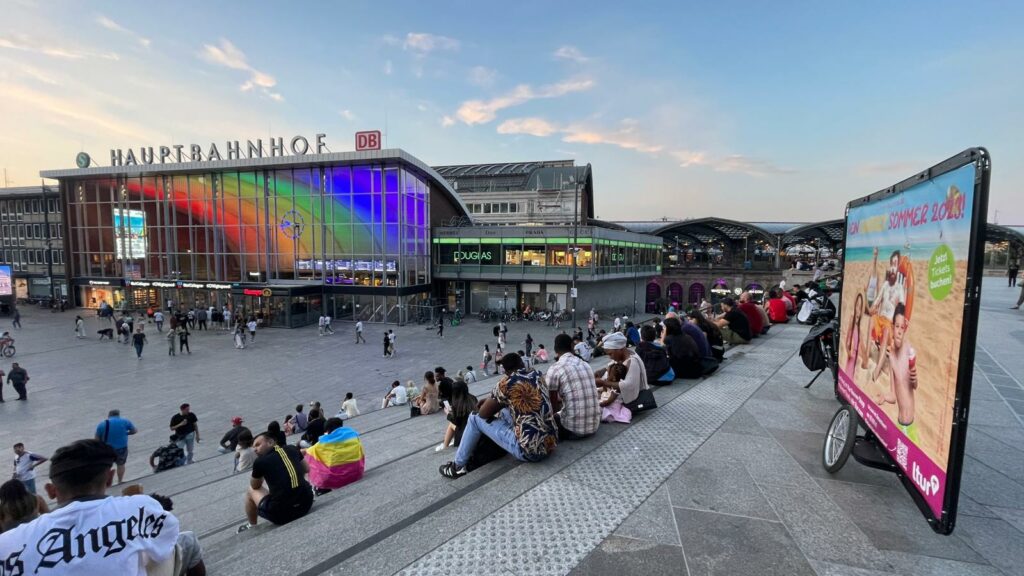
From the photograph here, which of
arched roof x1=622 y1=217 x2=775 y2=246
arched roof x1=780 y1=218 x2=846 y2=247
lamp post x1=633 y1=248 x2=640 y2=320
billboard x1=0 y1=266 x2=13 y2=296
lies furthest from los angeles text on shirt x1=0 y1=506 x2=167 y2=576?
arched roof x1=780 y1=218 x2=846 y2=247

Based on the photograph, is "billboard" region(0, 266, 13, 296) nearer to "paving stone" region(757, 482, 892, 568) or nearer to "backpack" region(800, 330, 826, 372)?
"paving stone" region(757, 482, 892, 568)

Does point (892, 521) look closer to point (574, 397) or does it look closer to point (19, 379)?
point (574, 397)

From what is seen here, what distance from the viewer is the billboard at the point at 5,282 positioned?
32.7 metres

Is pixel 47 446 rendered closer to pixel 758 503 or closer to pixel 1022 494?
pixel 758 503

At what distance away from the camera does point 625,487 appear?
4383mm

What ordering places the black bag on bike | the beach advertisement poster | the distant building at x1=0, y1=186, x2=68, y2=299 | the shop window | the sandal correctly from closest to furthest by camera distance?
the beach advertisement poster, the sandal, the black bag on bike, the shop window, the distant building at x1=0, y1=186, x2=68, y2=299

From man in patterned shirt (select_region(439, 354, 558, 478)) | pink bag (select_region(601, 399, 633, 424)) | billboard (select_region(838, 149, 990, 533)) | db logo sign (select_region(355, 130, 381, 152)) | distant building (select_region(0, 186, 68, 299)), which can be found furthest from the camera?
distant building (select_region(0, 186, 68, 299))

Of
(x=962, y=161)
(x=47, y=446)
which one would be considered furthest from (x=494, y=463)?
(x=47, y=446)

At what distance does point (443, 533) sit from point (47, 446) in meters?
13.6

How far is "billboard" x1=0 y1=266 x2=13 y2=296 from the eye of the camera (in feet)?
107

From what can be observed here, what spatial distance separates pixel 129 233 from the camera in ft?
127

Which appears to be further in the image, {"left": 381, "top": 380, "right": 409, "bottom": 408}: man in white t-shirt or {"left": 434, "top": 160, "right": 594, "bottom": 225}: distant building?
{"left": 434, "top": 160, "right": 594, "bottom": 225}: distant building

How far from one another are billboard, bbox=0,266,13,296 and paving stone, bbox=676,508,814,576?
161 ft

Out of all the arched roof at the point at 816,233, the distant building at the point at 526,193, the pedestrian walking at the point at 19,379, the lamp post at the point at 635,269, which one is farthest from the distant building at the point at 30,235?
the arched roof at the point at 816,233
